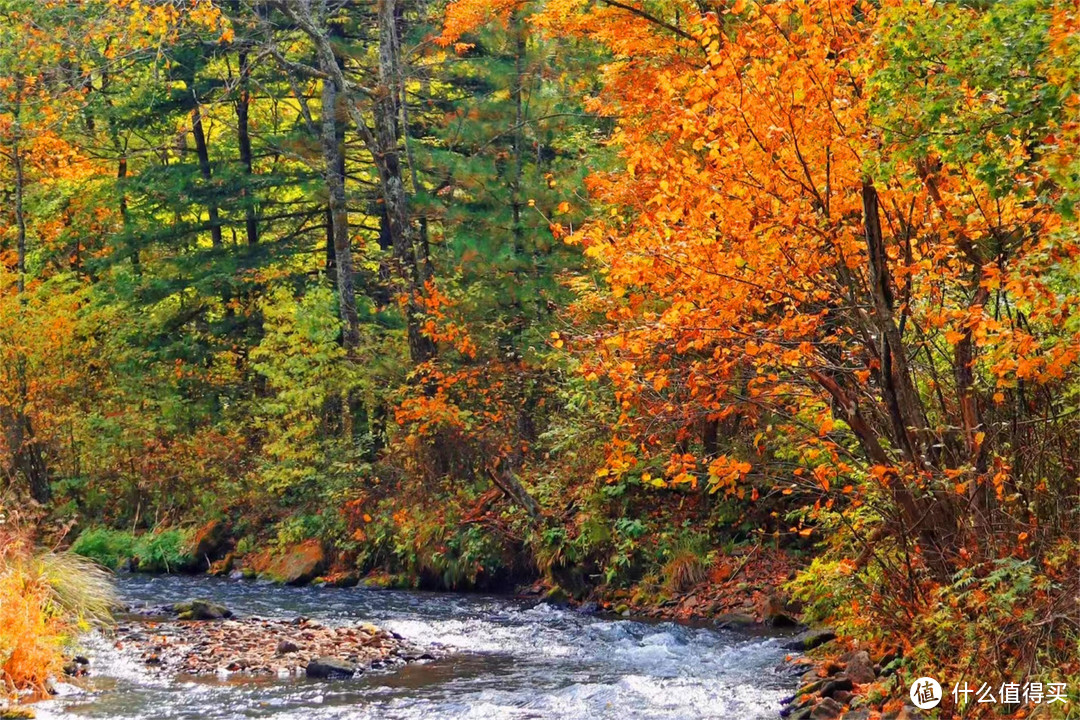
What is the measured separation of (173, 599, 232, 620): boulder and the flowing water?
107 cm

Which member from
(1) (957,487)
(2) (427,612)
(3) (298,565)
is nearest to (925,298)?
(1) (957,487)

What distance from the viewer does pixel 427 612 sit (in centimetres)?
1280

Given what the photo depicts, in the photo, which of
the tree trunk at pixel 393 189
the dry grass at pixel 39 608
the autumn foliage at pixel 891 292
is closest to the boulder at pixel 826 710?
the autumn foliage at pixel 891 292

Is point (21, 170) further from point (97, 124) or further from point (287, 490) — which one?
point (287, 490)

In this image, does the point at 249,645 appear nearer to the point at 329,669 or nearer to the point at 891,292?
the point at 329,669

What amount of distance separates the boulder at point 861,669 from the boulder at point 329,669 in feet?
13.3

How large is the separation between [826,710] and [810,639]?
7.65ft

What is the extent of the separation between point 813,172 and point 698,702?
12.5ft

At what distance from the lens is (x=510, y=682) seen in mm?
8992

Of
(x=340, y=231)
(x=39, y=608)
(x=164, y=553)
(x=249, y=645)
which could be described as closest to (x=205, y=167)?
(x=340, y=231)

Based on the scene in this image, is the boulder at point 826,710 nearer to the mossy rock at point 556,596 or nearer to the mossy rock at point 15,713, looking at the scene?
the mossy rock at point 15,713

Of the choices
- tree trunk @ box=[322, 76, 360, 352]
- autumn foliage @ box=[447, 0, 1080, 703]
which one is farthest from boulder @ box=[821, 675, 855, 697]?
tree trunk @ box=[322, 76, 360, 352]

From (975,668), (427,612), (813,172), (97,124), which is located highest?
(97,124)

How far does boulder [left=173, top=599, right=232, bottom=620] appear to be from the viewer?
1223 cm
